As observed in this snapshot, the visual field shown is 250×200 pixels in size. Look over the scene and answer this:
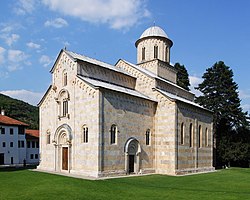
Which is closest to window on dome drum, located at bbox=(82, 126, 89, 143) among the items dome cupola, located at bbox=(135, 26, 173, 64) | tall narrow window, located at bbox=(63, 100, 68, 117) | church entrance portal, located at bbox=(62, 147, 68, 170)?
church entrance portal, located at bbox=(62, 147, 68, 170)

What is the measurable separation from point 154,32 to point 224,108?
1649 cm

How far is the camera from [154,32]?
38.4 metres

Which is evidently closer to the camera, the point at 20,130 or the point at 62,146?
the point at 62,146

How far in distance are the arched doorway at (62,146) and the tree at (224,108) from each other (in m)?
25.5

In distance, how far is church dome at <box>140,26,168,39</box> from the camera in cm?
3834

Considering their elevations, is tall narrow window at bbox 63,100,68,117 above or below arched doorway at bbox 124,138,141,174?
above

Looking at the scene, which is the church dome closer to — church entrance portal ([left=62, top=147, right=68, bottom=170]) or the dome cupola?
the dome cupola

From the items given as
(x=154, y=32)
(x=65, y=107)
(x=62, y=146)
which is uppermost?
(x=154, y=32)

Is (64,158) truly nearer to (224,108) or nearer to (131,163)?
(131,163)

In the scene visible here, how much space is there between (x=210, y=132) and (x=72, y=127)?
63.8ft

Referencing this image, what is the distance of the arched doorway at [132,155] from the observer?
1047 inches

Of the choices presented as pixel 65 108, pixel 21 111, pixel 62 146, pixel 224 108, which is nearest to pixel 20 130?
pixel 62 146

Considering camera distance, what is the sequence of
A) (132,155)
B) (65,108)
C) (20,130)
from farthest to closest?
1. (20,130)
2. (65,108)
3. (132,155)

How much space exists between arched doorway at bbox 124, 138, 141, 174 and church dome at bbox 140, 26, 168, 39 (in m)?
16.9
